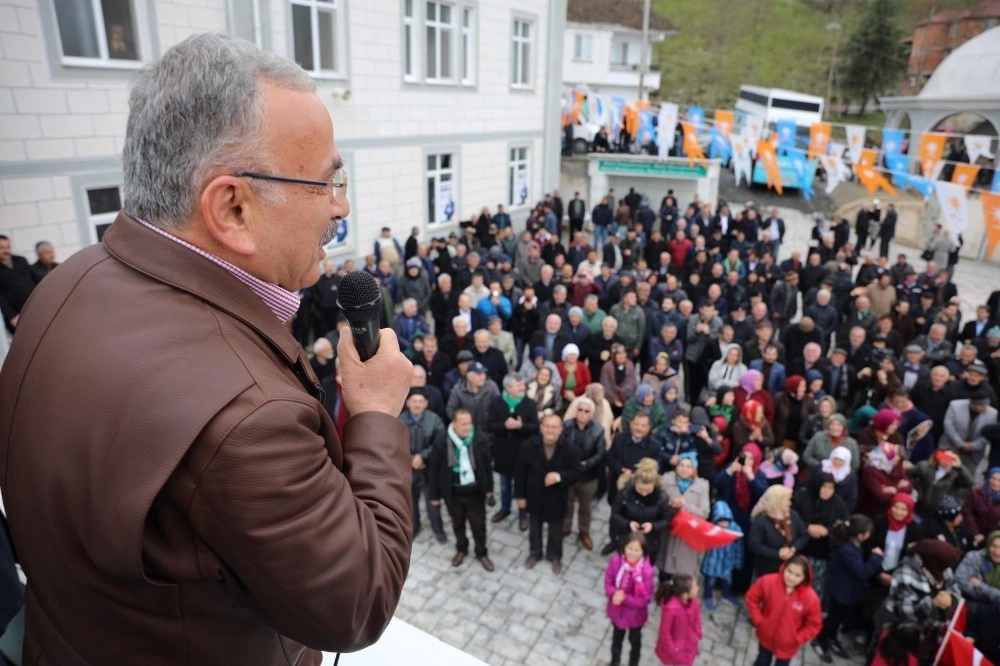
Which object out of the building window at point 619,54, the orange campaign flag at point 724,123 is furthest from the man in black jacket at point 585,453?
the building window at point 619,54

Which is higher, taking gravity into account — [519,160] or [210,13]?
[210,13]

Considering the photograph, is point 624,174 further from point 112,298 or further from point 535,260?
point 112,298

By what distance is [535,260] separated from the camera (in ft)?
44.5

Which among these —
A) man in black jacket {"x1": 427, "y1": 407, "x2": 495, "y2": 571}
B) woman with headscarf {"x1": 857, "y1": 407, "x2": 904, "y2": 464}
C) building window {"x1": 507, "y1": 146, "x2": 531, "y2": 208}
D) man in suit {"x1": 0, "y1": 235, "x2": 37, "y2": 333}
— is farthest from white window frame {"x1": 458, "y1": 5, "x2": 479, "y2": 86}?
woman with headscarf {"x1": 857, "y1": 407, "x2": 904, "y2": 464}

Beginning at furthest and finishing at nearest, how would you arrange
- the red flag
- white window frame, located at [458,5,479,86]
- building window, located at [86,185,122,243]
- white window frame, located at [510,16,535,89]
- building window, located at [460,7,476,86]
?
1. white window frame, located at [510,16,535,89]
2. building window, located at [460,7,476,86]
3. white window frame, located at [458,5,479,86]
4. building window, located at [86,185,122,243]
5. the red flag

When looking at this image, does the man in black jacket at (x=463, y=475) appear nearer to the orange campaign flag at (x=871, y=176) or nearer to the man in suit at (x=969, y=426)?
the man in suit at (x=969, y=426)

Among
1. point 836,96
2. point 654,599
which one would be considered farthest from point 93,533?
point 836,96

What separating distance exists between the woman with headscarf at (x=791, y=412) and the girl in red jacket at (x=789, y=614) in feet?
9.39

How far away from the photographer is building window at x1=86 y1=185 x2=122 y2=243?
976 cm

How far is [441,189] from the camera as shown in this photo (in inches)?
668

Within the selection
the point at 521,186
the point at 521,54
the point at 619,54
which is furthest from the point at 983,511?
the point at 619,54

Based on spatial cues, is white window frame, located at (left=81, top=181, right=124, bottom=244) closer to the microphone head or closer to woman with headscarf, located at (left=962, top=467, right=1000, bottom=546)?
the microphone head

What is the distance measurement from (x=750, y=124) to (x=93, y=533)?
1924 centimetres

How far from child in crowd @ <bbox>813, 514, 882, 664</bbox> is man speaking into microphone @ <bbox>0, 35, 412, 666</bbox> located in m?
5.78
